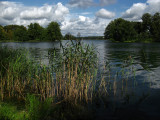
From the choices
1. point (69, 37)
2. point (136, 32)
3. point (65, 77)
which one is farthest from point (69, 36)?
point (136, 32)

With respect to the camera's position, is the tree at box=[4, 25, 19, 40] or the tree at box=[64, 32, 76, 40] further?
the tree at box=[4, 25, 19, 40]

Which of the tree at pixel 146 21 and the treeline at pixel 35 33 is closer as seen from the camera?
the tree at pixel 146 21

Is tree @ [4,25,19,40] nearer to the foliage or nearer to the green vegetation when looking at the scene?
the green vegetation

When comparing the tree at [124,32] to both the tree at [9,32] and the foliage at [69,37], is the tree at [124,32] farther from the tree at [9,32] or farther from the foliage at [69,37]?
the tree at [9,32]

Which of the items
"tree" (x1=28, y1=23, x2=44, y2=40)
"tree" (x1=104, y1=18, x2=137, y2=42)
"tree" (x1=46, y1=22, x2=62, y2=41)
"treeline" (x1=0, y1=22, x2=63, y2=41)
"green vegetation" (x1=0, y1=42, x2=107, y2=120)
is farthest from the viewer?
"tree" (x1=28, y1=23, x2=44, y2=40)

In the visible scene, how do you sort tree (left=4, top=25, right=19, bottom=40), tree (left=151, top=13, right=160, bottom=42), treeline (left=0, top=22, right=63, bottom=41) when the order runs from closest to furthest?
1. tree (left=151, top=13, right=160, bottom=42)
2. treeline (left=0, top=22, right=63, bottom=41)
3. tree (left=4, top=25, right=19, bottom=40)

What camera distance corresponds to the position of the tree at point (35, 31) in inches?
5630

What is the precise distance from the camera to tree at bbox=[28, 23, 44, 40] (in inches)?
5630

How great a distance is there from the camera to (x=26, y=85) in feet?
27.8

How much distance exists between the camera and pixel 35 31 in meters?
144

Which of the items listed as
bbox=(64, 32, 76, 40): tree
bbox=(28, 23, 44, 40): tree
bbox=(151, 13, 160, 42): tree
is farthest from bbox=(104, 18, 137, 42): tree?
bbox=(64, 32, 76, 40): tree

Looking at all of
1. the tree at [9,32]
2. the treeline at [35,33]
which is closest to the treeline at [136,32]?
the treeline at [35,33]

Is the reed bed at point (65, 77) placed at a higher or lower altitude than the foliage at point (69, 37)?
lower

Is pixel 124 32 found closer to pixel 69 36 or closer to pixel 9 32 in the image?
pixel 69 36
